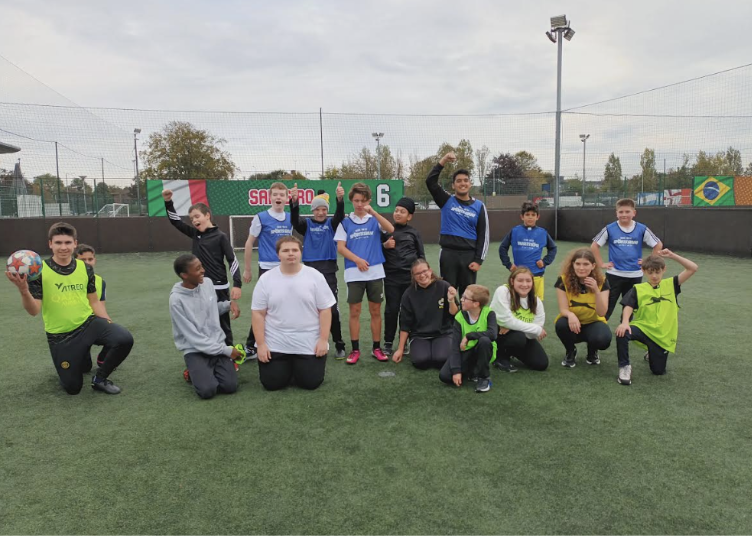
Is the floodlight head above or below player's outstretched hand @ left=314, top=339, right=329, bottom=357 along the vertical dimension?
above

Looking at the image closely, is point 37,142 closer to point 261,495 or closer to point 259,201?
point 259,201

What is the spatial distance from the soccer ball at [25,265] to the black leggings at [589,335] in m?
4.09

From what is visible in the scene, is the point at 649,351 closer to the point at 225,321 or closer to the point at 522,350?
the point at 522,350

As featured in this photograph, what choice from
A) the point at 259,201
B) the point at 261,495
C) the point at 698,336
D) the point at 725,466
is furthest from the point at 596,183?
the point at 261,495

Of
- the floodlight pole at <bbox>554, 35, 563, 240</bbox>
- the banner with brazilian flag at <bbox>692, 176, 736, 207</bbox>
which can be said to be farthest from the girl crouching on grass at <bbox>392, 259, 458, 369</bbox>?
the floodlight pole at <bbox>554, 35, 563, 240</bbox>

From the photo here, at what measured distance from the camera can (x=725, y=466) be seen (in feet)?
8.39

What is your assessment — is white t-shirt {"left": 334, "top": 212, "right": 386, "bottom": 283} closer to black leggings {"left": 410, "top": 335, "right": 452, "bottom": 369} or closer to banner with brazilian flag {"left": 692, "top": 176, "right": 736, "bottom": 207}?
black leggings {"left": 410, "top": 335, "right": 452, "bottom": 369}

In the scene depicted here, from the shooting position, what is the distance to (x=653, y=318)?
4.03 meters

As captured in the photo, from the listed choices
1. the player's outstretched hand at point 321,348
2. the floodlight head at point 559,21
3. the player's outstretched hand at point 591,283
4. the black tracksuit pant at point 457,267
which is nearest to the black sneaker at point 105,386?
the player's outstretched hand at point 321,348

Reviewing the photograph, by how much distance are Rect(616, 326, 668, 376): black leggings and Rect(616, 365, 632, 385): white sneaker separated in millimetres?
34

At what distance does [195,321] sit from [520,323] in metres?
2.63

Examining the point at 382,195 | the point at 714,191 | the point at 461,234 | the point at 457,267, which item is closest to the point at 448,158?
the point at 461,234

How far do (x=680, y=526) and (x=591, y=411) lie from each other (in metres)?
1.19

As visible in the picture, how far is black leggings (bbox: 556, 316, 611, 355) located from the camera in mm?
4125
